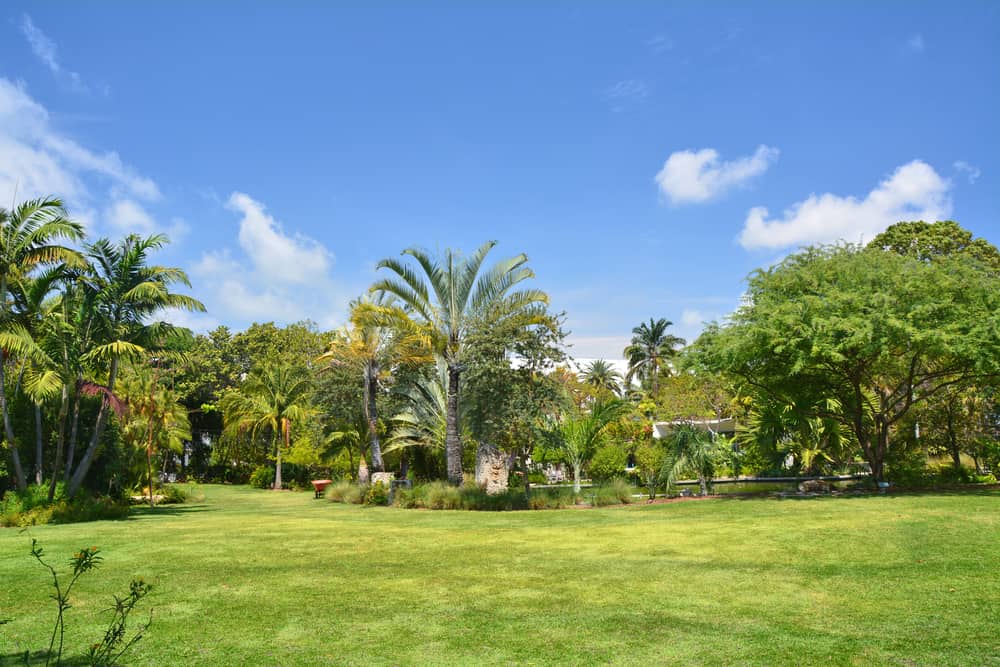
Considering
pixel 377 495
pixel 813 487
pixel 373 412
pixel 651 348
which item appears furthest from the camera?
pixel 651 348

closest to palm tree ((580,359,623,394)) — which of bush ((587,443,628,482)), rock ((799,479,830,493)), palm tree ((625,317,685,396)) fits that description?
palm tree ((625,317,685,396))

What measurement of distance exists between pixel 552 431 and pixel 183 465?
3667cm

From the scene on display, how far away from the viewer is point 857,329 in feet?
59.6

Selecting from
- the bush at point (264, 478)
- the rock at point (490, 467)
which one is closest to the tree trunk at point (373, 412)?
the rock at point (490, 467)

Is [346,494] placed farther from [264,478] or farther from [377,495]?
[264,478]

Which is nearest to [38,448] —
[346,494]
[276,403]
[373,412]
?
[346,494]

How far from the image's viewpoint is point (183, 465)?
52.2 meters

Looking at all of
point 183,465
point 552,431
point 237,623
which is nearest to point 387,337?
point 552,431

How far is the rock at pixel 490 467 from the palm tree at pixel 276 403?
1639 cm

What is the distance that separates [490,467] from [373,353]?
6.71 m

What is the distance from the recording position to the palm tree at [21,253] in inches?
728

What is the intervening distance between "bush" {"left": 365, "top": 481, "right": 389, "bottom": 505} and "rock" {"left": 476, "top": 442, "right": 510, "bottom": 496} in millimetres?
5129

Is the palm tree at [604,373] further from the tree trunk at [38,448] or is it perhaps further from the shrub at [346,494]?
the tree trunk at [38,448]

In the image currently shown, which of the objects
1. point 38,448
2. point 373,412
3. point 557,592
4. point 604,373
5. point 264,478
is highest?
point 604,373
